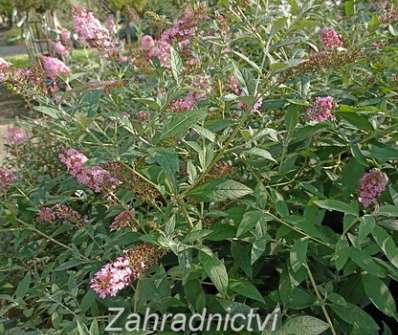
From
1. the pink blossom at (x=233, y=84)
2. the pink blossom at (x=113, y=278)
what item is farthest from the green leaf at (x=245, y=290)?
the pink blossom at (x=233, y=84)

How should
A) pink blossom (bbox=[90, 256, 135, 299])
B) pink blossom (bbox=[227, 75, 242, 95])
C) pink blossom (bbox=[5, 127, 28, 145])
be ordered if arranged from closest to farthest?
pink blossom (bbox=[90, 256, 135, 299]) → pink blossom (bbox=[227, 75, 242, 95]) → pink blossom (bbox=[5, 127, 28, 145])

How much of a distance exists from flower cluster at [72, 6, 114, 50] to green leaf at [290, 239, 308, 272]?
0.92m

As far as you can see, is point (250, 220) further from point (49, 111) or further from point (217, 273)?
point (49, 111)

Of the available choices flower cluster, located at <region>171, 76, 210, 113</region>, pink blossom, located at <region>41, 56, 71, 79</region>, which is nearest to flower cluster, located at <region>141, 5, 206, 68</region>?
flower cluster, located at <region>171, 76, 210, 113</region>

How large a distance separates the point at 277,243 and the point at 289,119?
0.29m

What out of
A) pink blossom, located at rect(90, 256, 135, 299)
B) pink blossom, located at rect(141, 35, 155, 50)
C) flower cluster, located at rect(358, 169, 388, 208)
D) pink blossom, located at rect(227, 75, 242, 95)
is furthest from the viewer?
pink blossom, located at rect(141, 35, 155, 50)

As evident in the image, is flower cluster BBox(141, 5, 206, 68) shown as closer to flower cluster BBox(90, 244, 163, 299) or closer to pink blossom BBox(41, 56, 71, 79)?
pink blossom BBox(41, 56, 71, 79)

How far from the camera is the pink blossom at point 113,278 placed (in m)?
0.96

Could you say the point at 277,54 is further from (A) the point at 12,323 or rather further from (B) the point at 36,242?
(A) the point at 12,323

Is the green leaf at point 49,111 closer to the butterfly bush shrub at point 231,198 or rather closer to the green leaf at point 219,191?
the butterfly bush shrub at point 231,198

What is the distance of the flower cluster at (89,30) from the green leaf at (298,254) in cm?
92

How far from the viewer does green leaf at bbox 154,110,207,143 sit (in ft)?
3.45

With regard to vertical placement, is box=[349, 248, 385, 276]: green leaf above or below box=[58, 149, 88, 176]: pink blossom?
below

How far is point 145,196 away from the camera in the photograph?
3.64ft
